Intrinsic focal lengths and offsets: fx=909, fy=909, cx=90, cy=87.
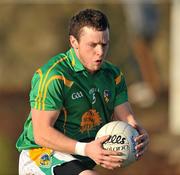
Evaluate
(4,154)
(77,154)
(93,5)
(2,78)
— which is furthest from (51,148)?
(2,78)

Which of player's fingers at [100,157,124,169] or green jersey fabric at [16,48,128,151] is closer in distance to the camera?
player's fingers at [100,157,124,169]

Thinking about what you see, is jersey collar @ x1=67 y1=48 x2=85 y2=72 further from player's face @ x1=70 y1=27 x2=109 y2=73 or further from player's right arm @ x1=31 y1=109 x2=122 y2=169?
player's right arm @ x1=31 y1=109 x2=122 y2=169

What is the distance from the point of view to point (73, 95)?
316 inches

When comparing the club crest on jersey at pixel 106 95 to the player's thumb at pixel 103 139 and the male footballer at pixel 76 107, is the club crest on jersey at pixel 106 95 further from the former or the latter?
the player's thumb at pixel 103 139

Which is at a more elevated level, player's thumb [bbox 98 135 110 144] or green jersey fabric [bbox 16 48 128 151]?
green jersey fabric [bbox 16 48 128 151]

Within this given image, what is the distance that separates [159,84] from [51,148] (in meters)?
15.9

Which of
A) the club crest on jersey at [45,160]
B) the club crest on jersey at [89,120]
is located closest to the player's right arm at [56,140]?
the club crest on jersey at [45,160]

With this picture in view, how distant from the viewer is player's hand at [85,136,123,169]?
748cm

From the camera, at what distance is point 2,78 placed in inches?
960

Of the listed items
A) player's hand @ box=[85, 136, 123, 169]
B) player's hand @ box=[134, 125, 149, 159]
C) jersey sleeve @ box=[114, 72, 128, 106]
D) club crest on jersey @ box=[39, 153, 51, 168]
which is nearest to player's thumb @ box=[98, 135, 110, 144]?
player's hand @ box=[85, 136, 123, 169]

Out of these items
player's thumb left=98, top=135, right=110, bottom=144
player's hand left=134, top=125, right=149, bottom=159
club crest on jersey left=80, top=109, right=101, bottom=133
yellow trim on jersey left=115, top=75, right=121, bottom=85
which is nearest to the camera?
player's thumb left=98, top=135, right=110, bottom=144

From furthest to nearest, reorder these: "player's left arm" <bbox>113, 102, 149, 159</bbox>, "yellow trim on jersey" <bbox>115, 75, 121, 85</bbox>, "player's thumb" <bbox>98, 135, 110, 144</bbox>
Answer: "yellow trim on jersey" <bbox>115, 75, 121, 85</bbox>
"player's left arm" <bbox>113, 102, 149, 159</bbox>
"player's thumb" <bbox>98, 135, 110, 144</bbox>

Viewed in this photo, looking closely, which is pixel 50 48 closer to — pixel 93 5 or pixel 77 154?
pixel 93 5

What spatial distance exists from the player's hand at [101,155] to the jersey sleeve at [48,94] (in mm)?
503
